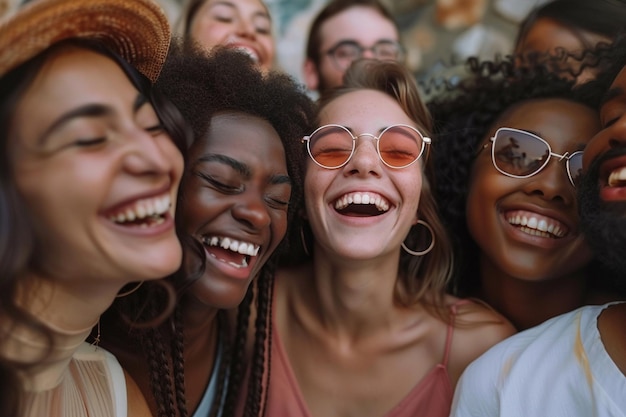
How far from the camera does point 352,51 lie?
A: 4.04 m

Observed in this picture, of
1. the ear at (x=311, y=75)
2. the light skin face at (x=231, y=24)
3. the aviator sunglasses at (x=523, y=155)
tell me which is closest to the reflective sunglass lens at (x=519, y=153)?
the aviator sunglasses at (x=523, y=155)

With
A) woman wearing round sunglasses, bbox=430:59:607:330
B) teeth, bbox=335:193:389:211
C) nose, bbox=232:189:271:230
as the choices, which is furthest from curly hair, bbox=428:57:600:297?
nose, bbox=232:189:271:230

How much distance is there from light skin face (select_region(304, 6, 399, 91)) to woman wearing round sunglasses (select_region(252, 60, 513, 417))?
1.29 metres

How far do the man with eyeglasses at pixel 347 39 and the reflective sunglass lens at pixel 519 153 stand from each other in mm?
1583

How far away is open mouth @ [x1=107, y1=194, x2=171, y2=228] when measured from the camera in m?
1.52

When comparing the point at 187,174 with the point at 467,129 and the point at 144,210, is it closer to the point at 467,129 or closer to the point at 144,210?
the point at 144,210

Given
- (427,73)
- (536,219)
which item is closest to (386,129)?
(536,219)

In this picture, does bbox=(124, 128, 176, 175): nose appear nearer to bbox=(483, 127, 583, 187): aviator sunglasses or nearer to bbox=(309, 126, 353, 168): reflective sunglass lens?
bbox=(309, 126, 353, 168): reflective sunglass lens

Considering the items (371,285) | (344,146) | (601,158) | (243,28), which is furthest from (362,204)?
(243,28)

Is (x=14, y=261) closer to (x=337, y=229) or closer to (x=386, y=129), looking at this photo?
(x=337, y=229)

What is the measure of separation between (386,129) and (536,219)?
677 mm

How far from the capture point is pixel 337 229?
7.84ft

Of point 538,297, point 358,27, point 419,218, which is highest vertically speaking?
point 358,27

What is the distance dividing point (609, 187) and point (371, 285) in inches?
38.5
